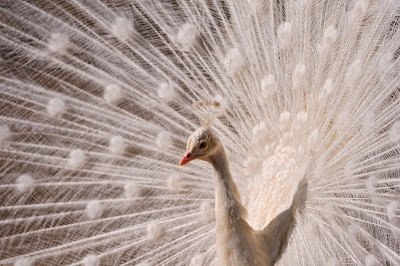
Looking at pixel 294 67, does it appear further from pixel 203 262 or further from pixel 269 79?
pixel 203 262

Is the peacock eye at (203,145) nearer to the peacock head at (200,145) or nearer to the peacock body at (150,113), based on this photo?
A: the peacock head at (200,145)

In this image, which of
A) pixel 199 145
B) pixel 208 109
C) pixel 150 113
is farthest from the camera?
pixel 150 113

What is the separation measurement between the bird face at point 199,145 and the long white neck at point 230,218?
6 cm

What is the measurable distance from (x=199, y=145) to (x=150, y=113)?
486 mm

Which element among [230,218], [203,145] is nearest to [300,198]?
[230,218]

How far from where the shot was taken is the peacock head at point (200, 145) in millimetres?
1403

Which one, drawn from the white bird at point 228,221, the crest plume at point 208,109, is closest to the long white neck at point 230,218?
the white bird at point 228,221

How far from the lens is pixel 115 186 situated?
182 cm

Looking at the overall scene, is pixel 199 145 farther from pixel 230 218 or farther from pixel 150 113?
pixel 150 113

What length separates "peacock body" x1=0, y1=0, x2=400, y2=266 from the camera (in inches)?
66.5

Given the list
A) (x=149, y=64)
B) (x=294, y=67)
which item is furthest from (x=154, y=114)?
(x=294, y=67)

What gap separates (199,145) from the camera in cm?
141

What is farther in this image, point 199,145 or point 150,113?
point 150,113

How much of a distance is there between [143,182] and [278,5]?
2.72 ft
